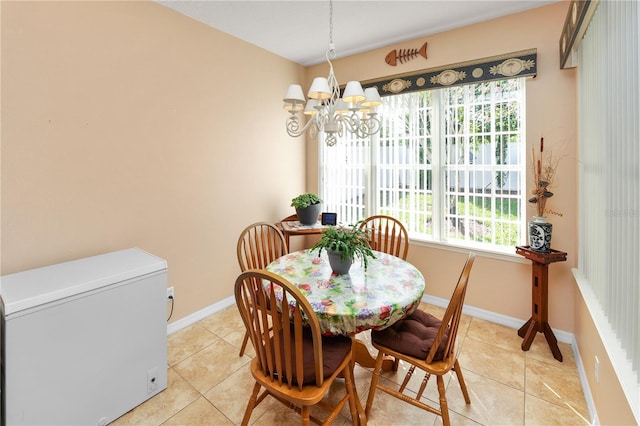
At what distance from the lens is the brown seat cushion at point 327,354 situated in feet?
4.47

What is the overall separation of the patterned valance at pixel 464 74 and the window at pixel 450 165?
122 mm

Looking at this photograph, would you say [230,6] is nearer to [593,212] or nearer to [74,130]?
[74,130]

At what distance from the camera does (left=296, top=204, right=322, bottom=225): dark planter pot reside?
10.4ft

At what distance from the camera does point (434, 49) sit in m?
2.91

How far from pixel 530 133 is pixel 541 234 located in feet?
2.87

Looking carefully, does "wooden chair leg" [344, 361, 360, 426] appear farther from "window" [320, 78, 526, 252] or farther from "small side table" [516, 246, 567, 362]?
"window" [320, 78, 526, 252]

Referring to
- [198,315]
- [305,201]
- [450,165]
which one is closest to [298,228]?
[305,201]

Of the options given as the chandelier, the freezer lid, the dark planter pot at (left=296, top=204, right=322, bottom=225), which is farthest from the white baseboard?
the chandelier

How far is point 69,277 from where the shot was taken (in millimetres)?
1676

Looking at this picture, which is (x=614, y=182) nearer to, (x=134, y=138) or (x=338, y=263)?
(x=338, y=263)

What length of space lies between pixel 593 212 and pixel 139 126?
10.7 feet

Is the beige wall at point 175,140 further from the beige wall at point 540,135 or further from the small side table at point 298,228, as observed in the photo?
the small side table at point 298,228

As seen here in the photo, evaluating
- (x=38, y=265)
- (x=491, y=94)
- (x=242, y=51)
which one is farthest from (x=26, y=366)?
(x=491, y=94)

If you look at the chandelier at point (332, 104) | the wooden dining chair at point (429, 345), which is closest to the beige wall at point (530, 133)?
the wooden dining chair at point (429, 345)
